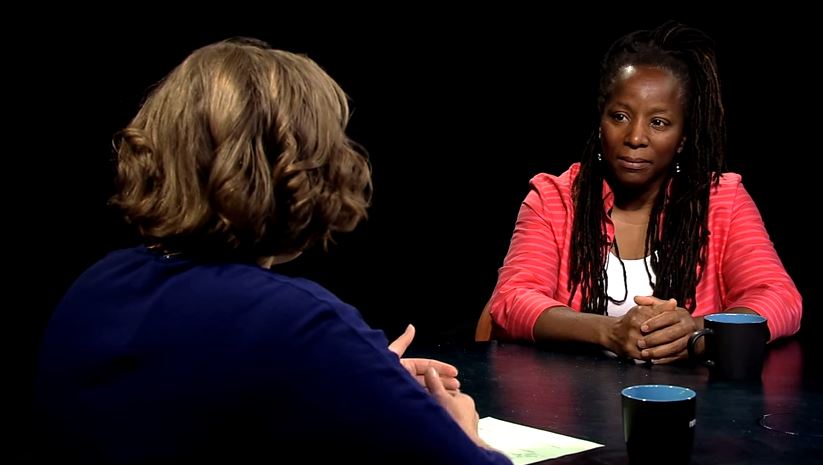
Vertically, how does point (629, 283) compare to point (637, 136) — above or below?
below

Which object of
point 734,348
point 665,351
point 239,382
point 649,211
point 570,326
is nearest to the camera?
point 239,382

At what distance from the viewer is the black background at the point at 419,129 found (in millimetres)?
3443

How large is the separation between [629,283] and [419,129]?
1859mm

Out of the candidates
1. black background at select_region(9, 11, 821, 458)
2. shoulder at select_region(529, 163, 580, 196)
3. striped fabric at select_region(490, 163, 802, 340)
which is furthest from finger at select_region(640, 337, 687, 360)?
black background at select_region(9, 11, 821, 458)

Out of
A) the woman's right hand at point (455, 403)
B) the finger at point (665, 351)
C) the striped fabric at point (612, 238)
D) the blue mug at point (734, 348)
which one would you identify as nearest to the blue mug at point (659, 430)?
the woman's right hand at point (455, 403)

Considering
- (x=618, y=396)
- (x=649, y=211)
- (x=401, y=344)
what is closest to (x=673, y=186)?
(x=649, y=211)

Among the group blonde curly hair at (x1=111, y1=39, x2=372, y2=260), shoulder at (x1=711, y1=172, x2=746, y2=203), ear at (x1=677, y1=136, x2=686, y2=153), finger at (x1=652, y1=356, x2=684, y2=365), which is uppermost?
blonde curly hair at (x1=111, y1=39, x2=372, y2=260)

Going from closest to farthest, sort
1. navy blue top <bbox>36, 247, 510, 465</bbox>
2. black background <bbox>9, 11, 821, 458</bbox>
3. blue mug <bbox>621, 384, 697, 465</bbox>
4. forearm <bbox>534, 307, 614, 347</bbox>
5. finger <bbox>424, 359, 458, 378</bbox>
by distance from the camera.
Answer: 1. navy blue top <bbox>36, 247, 510, 465</bbox>
2. blue mug <bbox>621, 384, 697, 465</bbox>
3. finger <bbox>424, 359, 458, 378</bbox>
4. forearm <bbox>534, 307, 614, 347</bbox>
5. black background <bbox>9, 11, 821, 458</bbox>

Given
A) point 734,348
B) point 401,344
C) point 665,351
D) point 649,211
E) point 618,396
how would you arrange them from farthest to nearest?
point 649,211 → point 665,351 → point 734,348 → point 618,396 → point 401,344

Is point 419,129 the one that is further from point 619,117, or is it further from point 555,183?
point 619,117

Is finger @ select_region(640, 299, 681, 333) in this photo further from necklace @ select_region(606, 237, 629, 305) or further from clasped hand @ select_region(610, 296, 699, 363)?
necklace @ select_region(606, 237, 629, 305)

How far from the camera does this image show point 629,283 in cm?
263

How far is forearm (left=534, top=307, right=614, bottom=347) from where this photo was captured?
2178 millimetres

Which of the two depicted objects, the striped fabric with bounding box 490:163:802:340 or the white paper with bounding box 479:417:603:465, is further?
the striped fabric with bounding box 490:163:802:340
